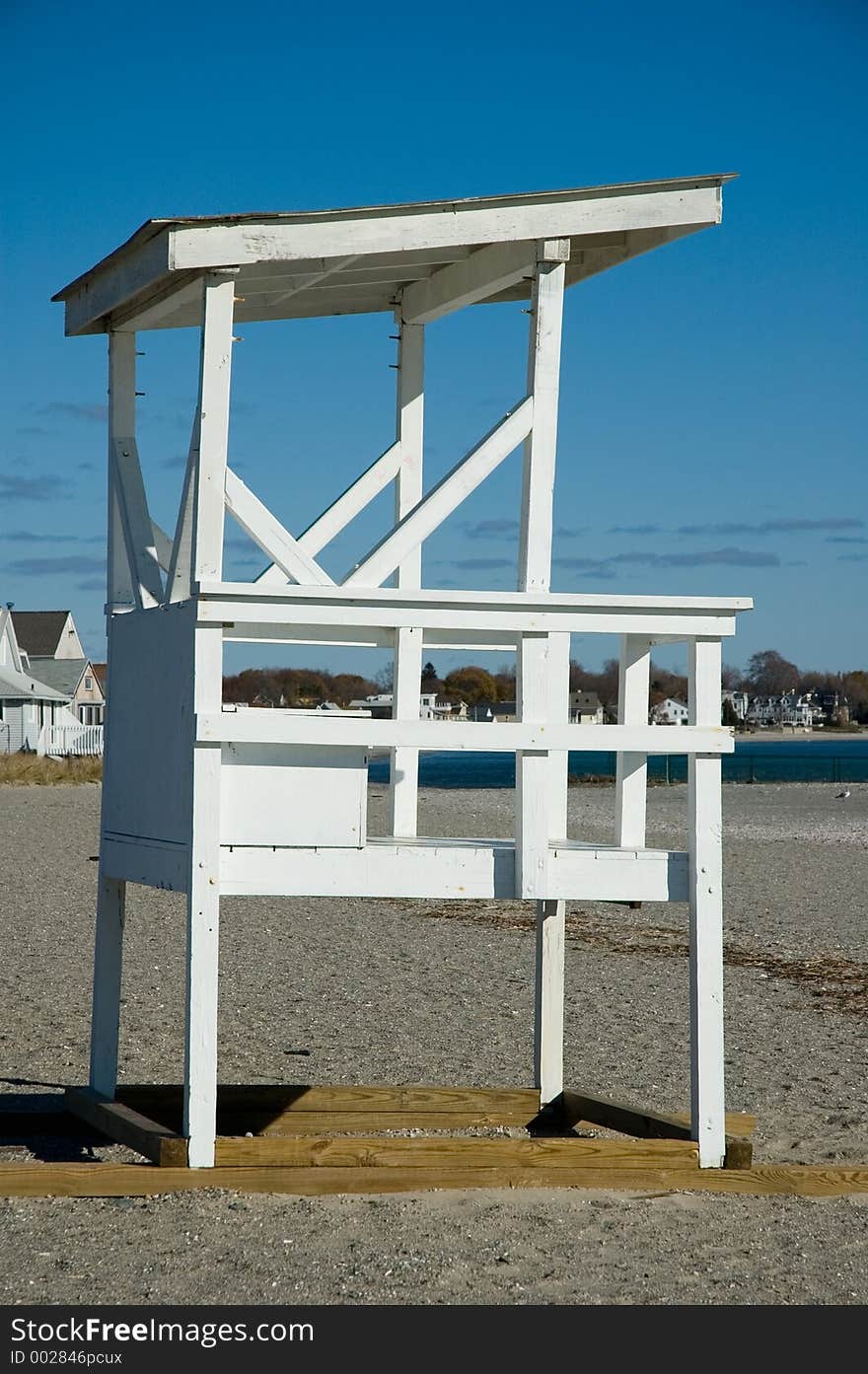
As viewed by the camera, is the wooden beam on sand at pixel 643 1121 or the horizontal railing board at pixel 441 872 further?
the wooden beam on sand at pixel 643 1121

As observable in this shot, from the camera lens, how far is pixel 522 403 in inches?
246

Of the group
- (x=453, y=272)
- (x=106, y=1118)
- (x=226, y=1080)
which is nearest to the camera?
(x=106, y=1118)

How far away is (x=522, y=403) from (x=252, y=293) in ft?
4.99

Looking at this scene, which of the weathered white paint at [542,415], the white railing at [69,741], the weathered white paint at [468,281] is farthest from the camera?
the white railing at [69,741]

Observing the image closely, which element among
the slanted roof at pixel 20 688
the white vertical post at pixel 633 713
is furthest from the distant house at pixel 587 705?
the slanted roof at pixel 20 688

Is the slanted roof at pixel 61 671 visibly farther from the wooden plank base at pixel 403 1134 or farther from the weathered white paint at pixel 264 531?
the weathered white paint at pixel 264 531

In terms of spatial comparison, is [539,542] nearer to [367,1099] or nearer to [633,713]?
[633,713]

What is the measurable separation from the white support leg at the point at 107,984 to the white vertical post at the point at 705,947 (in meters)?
2.49

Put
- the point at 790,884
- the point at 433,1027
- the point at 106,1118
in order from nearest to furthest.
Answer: the point at 106,1118 → the point at 433,1027 → the point at 790,884

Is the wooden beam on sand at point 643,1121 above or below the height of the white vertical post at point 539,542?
below

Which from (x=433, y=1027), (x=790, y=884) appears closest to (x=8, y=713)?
(x=790, y=884)

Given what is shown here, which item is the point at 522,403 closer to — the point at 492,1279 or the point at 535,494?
the point at 535,494

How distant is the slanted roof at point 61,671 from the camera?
76312mm

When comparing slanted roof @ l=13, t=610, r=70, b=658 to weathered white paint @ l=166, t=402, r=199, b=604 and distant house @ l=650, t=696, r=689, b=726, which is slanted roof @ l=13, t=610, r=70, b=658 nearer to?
distant house @ l=650, t=696, r=689, b=726
